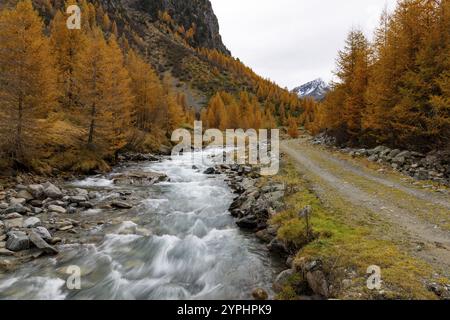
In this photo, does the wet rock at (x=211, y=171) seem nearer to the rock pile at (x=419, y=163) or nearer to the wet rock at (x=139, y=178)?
the wet rock at (x=139, y=178)

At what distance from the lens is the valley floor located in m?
7.75

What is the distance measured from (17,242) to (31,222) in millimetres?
2093

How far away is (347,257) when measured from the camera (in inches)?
289

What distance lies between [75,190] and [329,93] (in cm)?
2905

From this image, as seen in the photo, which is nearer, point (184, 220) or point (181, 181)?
point (184, 220)

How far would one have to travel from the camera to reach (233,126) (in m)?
81.6

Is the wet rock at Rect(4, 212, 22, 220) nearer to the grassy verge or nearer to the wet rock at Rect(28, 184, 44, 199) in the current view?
the wet rock at Rect(28, 184, 44, 199)

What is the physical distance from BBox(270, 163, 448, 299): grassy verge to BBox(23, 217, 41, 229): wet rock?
958 cm

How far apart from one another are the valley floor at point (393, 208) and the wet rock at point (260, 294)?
147 inches

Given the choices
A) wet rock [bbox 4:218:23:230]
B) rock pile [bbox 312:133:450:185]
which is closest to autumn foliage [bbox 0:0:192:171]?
wet rock [bbox 4:218:23:230]

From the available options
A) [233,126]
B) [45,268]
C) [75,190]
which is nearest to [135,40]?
[233,126]

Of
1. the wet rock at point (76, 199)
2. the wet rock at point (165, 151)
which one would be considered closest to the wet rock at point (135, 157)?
the wet rock at point (165, 151)

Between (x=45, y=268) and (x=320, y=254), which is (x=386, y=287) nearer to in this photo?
(x=320, y=254)

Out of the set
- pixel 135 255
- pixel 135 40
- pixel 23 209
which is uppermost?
pixel 135 40
